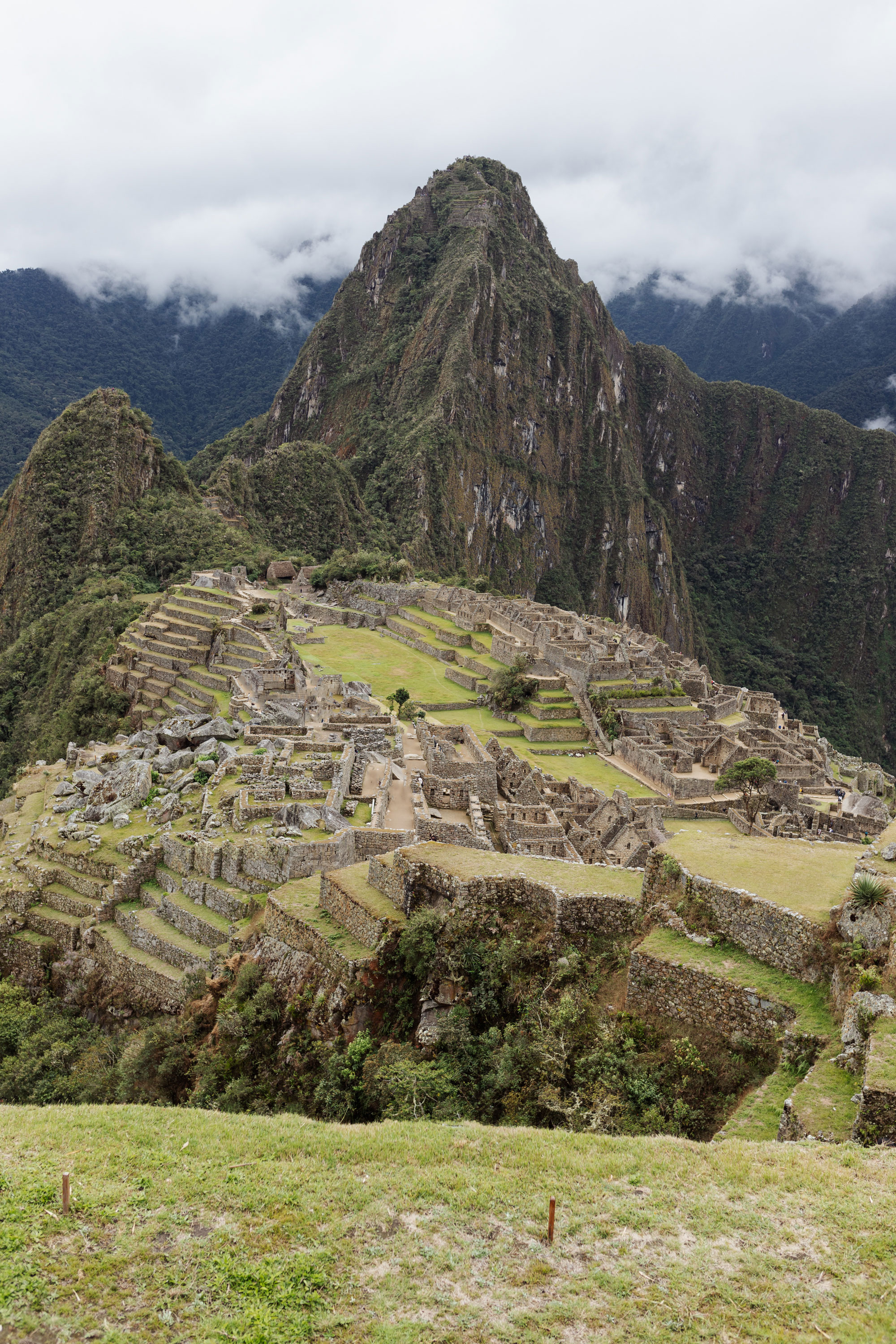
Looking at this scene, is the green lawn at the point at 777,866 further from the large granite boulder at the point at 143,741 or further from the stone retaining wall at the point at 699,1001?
the large granite boulder at the point at 143,741

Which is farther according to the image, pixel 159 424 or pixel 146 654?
pixel 159 424

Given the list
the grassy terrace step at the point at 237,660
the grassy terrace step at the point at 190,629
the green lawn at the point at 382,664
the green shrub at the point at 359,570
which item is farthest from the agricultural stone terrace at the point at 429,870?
the green shrub at the point at 359,570

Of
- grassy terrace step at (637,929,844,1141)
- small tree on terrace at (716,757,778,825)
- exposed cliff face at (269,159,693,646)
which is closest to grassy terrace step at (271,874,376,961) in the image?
grassy terrace step at (637,929,844,1141)

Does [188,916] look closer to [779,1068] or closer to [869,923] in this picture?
[779,1068]

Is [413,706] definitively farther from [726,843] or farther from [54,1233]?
[54,1233]

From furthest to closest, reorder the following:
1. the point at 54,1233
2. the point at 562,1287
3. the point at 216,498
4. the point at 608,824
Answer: the point at 216,498, the point at 608,824, the point at 54,1233, the point at 562,1287

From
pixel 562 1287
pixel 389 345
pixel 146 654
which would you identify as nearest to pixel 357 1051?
pixel 562 1287

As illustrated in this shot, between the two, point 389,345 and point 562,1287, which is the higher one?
point 389,345

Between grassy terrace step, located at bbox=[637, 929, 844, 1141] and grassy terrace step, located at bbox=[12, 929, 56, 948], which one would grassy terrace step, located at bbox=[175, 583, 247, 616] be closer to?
grassy terrace step, located at bbox=[12, 929, 56, 948]
